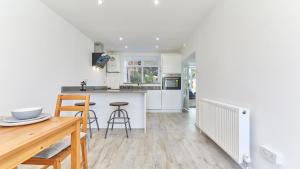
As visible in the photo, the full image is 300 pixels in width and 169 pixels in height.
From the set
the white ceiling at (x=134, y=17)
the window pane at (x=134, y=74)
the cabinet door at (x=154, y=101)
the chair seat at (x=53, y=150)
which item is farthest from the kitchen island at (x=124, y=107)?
the window pane at (x=134, y=74)

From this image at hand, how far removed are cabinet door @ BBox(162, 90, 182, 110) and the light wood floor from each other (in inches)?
109

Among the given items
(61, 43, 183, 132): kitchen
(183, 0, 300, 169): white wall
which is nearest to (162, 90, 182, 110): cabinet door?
(61, 43, 183, 132): kitchen

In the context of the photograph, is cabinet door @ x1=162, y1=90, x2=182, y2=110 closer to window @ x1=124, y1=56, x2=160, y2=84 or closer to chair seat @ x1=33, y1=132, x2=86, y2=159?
window @ x1=124, y1=56, x2=160, y2=84

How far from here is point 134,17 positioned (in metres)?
3.46

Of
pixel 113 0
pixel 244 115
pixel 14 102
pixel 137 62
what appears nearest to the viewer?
pixel 244 115

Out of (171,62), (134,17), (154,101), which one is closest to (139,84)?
(154,101)

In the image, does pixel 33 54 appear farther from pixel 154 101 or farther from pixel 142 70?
pixel 142 70

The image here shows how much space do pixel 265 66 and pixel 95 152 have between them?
100 inches

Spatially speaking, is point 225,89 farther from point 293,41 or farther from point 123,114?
point 123,114

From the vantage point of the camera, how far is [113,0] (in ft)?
9.07

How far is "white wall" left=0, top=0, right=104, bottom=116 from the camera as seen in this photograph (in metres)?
2.22

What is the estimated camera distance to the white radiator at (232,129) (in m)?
1.88

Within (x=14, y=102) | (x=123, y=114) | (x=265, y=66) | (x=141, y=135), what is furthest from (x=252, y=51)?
(x=14, y=102)

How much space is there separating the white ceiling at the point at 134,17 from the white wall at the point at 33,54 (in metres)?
0.33
